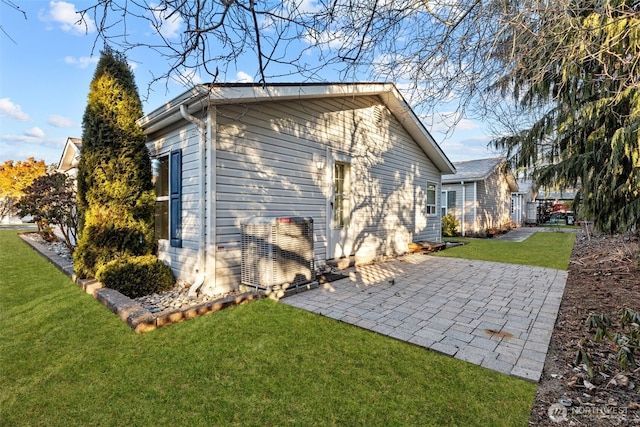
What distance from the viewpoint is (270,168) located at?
223 inches

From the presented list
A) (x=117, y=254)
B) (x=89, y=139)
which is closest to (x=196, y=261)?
(x=117, y=254)

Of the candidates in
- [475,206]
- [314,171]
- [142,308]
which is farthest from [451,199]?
[142,308]

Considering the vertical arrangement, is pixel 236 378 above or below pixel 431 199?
below

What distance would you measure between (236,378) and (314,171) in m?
4.64

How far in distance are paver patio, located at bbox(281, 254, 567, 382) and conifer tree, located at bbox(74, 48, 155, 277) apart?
2.96 metres

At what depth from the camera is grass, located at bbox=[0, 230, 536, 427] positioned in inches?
83.4

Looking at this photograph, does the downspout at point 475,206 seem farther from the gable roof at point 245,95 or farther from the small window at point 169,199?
the small window at point 169,199

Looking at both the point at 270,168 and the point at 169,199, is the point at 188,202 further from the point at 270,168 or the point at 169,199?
Answer: the point at 270,168

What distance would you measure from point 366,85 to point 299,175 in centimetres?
274

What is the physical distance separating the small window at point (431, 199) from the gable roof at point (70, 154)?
36.1ft

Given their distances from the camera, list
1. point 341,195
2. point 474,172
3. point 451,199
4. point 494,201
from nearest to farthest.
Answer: point 341,195
point 474,172
point 451,199
point 494,201

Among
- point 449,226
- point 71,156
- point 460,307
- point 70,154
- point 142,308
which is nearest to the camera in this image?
point 142,308

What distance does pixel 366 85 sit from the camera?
718 centimetres

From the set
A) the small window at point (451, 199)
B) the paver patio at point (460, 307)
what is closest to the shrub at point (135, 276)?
the paver patio at point (460, 307)
